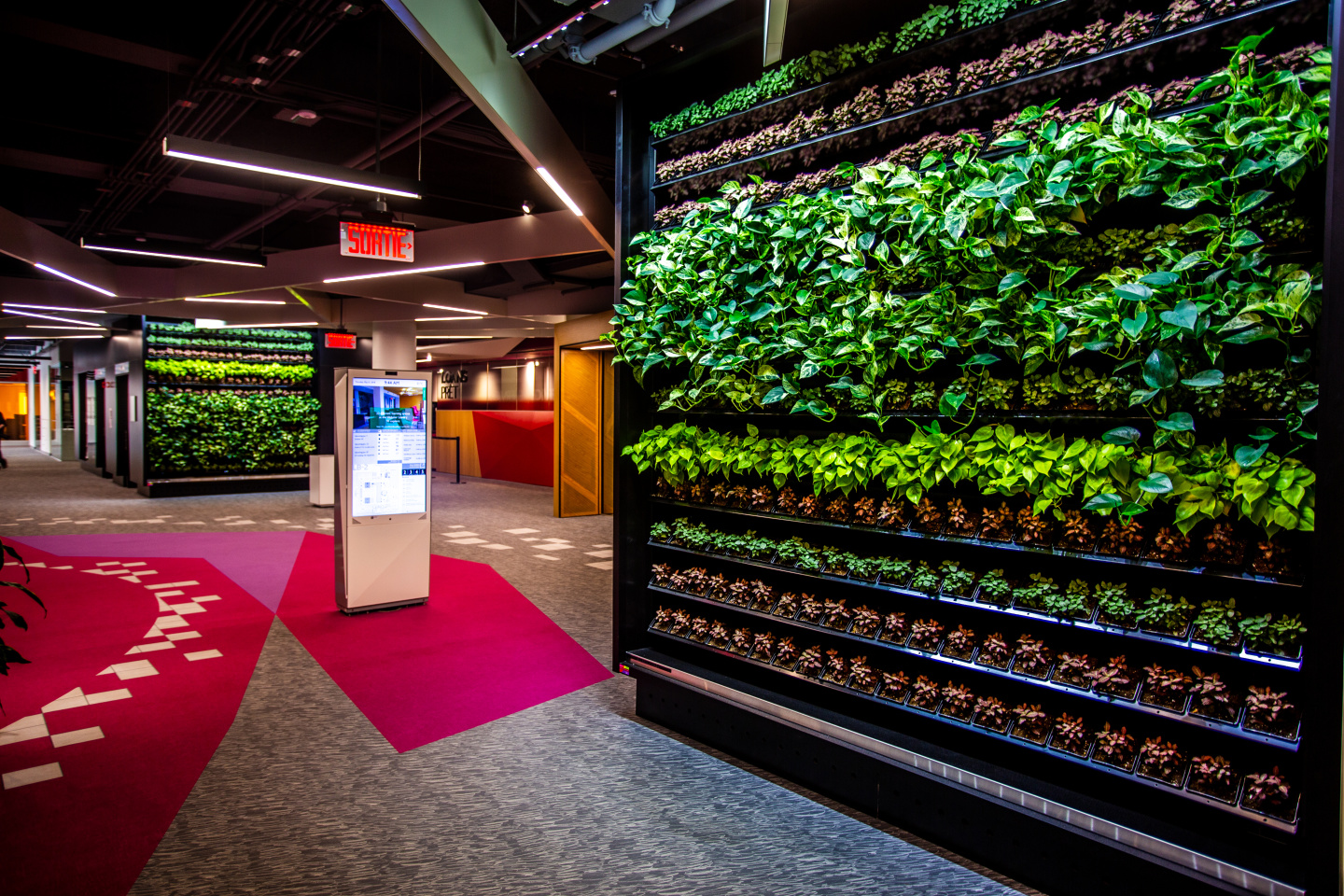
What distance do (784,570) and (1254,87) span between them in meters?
2.28

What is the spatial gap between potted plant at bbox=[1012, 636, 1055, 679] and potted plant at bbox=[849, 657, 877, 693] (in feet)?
1.89

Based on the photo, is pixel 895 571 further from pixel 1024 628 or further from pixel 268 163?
pixel 268 163

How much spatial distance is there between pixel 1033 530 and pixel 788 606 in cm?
113

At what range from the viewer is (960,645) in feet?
8.71

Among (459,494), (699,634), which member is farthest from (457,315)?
(699,634)

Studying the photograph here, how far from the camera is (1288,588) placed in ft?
6.56

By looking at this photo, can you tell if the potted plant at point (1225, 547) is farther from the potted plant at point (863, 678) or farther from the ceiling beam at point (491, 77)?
the ceiling beam at point (491, 77)

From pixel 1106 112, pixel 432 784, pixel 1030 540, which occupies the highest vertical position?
pixel 1106 112

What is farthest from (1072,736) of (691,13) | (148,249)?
(148,249)

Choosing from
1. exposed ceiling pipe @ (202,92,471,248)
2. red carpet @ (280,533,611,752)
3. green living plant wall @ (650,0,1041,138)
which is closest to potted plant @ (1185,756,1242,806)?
green living plant wall @ (650,0,1041,138)

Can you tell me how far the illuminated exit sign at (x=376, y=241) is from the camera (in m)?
6.73

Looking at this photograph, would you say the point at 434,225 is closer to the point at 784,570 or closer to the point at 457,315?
the point at 457,315

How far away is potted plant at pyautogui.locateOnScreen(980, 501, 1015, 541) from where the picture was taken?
8.34 feet

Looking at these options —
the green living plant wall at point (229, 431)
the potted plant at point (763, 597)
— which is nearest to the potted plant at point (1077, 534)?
the potted plant at point (763, 597)
